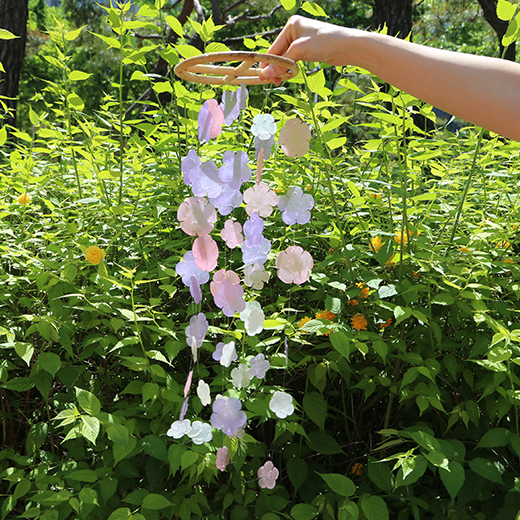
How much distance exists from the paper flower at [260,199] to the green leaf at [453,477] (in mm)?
869

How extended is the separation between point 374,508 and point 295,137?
1.02 metres

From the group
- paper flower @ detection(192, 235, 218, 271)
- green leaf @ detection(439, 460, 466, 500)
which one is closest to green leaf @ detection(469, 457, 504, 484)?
green leaf @ detection(439, 460, 466, 500)

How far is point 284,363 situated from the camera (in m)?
1.43

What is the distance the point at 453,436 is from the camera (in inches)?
64.1

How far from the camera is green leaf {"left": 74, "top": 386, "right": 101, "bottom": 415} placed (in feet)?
4.45

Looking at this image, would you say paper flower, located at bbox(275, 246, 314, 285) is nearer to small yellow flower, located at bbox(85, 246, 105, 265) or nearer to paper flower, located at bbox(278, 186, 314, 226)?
paper flower, located at bbox(278, 186, 314, 226)

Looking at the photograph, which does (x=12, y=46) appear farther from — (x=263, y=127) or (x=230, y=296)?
(x=230, y=296)

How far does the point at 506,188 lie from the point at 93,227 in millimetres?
1687

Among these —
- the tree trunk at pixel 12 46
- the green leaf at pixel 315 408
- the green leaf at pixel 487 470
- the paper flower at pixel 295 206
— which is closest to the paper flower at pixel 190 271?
the paper flower at pixel 295 206

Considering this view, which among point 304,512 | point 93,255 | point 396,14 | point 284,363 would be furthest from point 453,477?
point 396,14

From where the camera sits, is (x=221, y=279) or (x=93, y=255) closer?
(x=221, y=279)

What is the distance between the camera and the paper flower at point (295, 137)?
982 millimetres

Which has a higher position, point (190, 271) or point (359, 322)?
point (190, 271)

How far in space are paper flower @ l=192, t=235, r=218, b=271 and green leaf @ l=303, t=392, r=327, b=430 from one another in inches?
29.9
